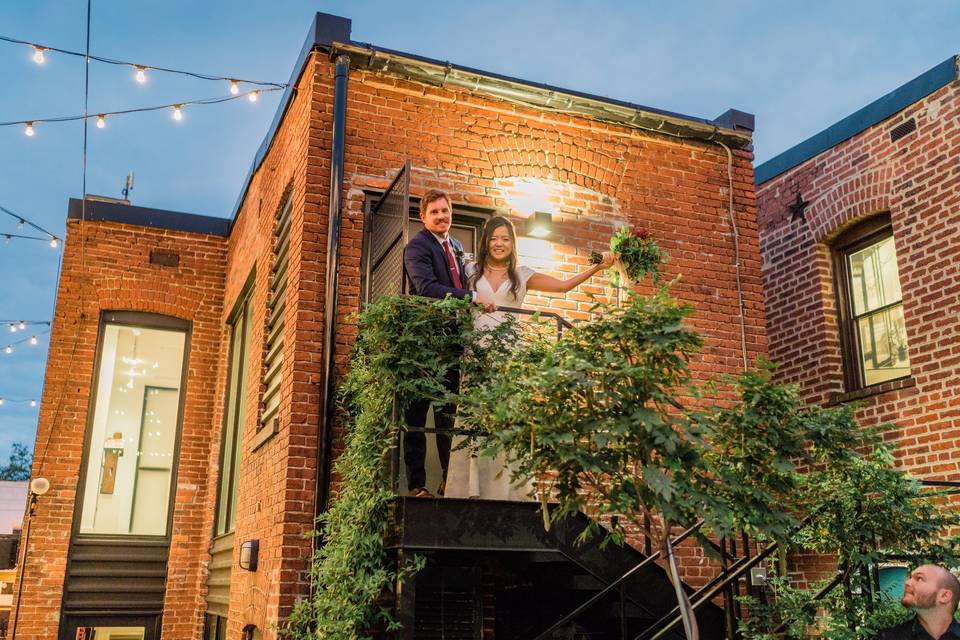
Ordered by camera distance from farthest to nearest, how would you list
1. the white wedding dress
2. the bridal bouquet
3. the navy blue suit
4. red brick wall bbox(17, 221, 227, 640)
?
red brick wall bbox(17, 221, 227, 640)
the bridal bouquet
the white wedding dress
the navy blue suit

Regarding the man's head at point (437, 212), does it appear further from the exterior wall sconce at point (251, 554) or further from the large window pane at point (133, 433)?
the large window pane at point (133, 433)

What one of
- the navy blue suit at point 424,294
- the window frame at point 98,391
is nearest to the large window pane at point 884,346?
the navy blue suit at point 424,294

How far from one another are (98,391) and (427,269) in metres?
6.33

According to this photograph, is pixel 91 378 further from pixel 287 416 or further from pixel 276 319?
pixel 287 416

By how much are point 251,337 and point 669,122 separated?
4490mm

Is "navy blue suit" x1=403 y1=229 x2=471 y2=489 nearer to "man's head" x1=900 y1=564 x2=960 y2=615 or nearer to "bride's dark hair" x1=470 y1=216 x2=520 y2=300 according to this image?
"bride's dark hair" x1=470 y1=216 x2=520 y2=300

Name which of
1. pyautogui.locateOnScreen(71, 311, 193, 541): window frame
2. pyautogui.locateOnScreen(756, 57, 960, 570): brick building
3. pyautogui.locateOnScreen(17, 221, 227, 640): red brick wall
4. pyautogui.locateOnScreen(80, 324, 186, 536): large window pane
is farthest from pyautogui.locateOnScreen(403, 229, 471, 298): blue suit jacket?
pyautogui.locateOnScreen(80, 324, 186, 536): large window pane

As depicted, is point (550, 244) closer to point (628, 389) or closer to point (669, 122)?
point (669, 122)

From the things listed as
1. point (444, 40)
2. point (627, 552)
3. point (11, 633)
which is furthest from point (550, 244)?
point (444, 40)

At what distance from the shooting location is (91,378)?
34.7 ft

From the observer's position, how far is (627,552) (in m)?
6.09

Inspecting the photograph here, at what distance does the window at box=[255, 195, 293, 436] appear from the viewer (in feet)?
24.8

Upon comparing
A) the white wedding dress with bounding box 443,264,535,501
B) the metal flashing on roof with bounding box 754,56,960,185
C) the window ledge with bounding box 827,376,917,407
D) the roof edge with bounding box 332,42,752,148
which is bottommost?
the white wedding dress with bounding box 443,264,535,501

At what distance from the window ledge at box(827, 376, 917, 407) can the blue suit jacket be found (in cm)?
456
